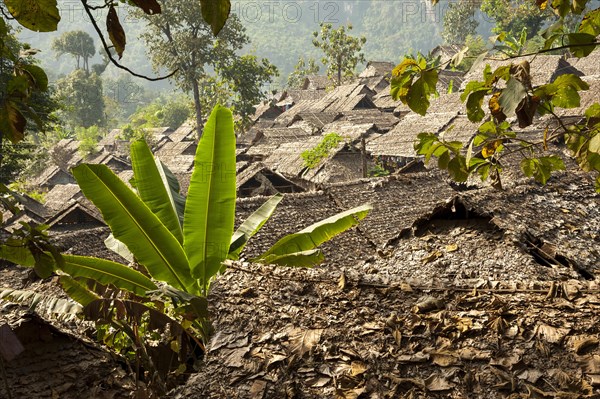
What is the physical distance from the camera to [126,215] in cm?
418

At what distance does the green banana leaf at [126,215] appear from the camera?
4.14 meters

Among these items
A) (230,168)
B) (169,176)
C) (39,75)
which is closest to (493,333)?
(39,75)

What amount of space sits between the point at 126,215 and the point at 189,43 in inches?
909

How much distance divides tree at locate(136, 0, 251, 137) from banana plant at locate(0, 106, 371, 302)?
21.5 meters

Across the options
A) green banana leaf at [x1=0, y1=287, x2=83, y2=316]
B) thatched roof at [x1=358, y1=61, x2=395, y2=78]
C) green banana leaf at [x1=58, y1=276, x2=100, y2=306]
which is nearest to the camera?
green banana leaf at [x1=0, y1=287, x2=83, y2=316]

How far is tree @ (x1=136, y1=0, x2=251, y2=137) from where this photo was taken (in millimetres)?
25266

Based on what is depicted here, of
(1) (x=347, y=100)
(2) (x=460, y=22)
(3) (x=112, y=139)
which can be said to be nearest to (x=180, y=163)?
(1) (x=347, y=100)

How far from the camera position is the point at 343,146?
16562 millimetres

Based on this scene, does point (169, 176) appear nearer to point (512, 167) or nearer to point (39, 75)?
point (39, 75)

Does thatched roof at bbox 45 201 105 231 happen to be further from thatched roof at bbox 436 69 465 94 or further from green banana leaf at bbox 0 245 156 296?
thatched roof at bbox 436 69 465 94

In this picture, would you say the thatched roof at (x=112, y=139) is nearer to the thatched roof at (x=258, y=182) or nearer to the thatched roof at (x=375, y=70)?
the thatched roof at (x=375, y=70)

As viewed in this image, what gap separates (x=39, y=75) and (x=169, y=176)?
12.3ft

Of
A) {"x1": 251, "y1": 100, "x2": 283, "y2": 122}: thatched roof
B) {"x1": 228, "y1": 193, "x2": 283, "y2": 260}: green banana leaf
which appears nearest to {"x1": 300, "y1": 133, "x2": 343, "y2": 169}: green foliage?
{"x1": 228, "y1": 193, "x2": 283, "y2": 260}: green banana leaf

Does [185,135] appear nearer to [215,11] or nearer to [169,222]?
[169,222]
